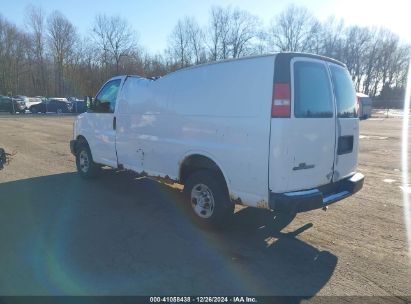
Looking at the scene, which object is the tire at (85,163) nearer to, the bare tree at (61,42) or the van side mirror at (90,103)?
the van side mirror at (90,103)

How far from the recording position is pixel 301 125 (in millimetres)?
3885

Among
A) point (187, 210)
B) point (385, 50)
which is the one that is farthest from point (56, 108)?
point (385, 50)

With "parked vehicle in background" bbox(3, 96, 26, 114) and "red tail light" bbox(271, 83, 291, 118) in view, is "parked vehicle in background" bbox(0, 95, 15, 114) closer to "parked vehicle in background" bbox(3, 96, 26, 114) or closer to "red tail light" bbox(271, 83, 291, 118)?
"parked vehicle in background" bbox(3, 96, 26, 114)

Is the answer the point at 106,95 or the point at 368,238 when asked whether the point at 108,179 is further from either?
the point at 368,238

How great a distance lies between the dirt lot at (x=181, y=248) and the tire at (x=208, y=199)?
0.67 ft

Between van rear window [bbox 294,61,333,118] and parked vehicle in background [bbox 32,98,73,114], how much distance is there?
43069 millimetres

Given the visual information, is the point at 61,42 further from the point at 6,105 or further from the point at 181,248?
the point at 181,248

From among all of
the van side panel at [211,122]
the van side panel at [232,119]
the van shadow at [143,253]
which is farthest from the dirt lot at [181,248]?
the van side panel at [232,119]

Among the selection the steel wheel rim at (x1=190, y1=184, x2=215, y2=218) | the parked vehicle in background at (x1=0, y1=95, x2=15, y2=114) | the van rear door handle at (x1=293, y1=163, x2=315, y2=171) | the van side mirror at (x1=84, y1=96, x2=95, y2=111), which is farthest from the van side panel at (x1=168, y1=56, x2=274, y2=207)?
the parked vehicle in background at (x1=0, y1=95, x2=15, y2=114)

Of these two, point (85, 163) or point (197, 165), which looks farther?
point (85, 163)

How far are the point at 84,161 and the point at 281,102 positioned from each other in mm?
5674

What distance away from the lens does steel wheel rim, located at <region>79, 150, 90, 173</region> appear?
7.82 meters

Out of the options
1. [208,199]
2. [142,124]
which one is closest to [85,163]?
[142,124]

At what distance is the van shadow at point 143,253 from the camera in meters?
3.43
